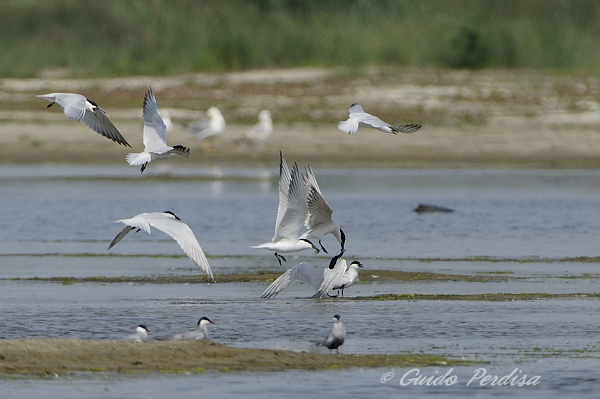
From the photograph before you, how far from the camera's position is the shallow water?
25.1 ft

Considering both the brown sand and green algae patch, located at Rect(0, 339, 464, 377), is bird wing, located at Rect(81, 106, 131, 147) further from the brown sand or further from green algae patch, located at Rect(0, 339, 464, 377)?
the brown sand

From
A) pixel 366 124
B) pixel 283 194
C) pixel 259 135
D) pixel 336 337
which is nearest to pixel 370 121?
pixel 366 124

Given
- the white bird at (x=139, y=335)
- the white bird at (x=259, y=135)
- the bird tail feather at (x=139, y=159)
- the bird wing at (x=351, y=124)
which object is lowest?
the white bird at (x=259, y=135)

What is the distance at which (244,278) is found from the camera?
11875mm

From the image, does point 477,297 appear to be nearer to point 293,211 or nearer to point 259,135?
point 293,211

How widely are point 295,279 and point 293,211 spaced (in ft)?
2.84

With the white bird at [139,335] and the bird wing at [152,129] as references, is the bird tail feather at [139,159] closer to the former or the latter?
the bird wing at [152,129]

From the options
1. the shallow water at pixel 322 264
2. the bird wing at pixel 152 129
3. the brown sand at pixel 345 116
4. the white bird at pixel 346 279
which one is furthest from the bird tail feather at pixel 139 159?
the brown sand at pixel 345 116

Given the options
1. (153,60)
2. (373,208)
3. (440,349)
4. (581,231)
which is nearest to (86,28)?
(153,60)

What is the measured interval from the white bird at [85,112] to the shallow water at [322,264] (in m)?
1.61

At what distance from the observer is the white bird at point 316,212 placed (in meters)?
10.8

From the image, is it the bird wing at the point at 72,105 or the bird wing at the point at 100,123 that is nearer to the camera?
the bird wing at the point at 72,105

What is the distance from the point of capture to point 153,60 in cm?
3250

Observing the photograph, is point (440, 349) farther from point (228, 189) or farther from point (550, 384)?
point (228, 189)
